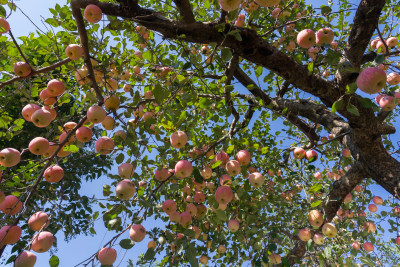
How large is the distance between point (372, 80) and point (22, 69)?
2.75 metres

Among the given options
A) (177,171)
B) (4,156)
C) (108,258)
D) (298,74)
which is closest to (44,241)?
(108,258)

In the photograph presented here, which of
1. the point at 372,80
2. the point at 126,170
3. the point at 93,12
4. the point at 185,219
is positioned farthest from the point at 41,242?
the point at 372,80

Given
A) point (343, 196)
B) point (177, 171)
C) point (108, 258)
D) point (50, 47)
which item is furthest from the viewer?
point (343, 196)

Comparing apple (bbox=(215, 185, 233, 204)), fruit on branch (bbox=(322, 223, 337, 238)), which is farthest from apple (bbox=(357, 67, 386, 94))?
fruit on branch (bbox=(322, 223, 337, 238))

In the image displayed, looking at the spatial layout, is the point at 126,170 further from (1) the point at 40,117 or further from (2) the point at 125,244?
(1) the point at 40,117

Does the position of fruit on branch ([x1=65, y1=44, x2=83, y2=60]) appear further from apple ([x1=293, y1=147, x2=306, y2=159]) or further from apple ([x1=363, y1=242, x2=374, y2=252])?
apple ([x1=363, y1=242, x2=374, y2=252])

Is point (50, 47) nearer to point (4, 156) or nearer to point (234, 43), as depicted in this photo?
point (4, 156)

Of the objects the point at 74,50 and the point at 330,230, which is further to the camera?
the point at 330,230

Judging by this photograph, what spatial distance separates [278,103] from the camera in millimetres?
3674

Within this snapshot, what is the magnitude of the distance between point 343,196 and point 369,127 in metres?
1.18

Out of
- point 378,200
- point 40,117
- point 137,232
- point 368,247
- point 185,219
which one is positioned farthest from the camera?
point 378,200

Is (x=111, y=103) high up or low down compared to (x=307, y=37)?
down

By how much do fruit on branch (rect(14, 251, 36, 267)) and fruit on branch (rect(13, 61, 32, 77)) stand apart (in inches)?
55.7

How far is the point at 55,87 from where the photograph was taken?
84.4 inches
